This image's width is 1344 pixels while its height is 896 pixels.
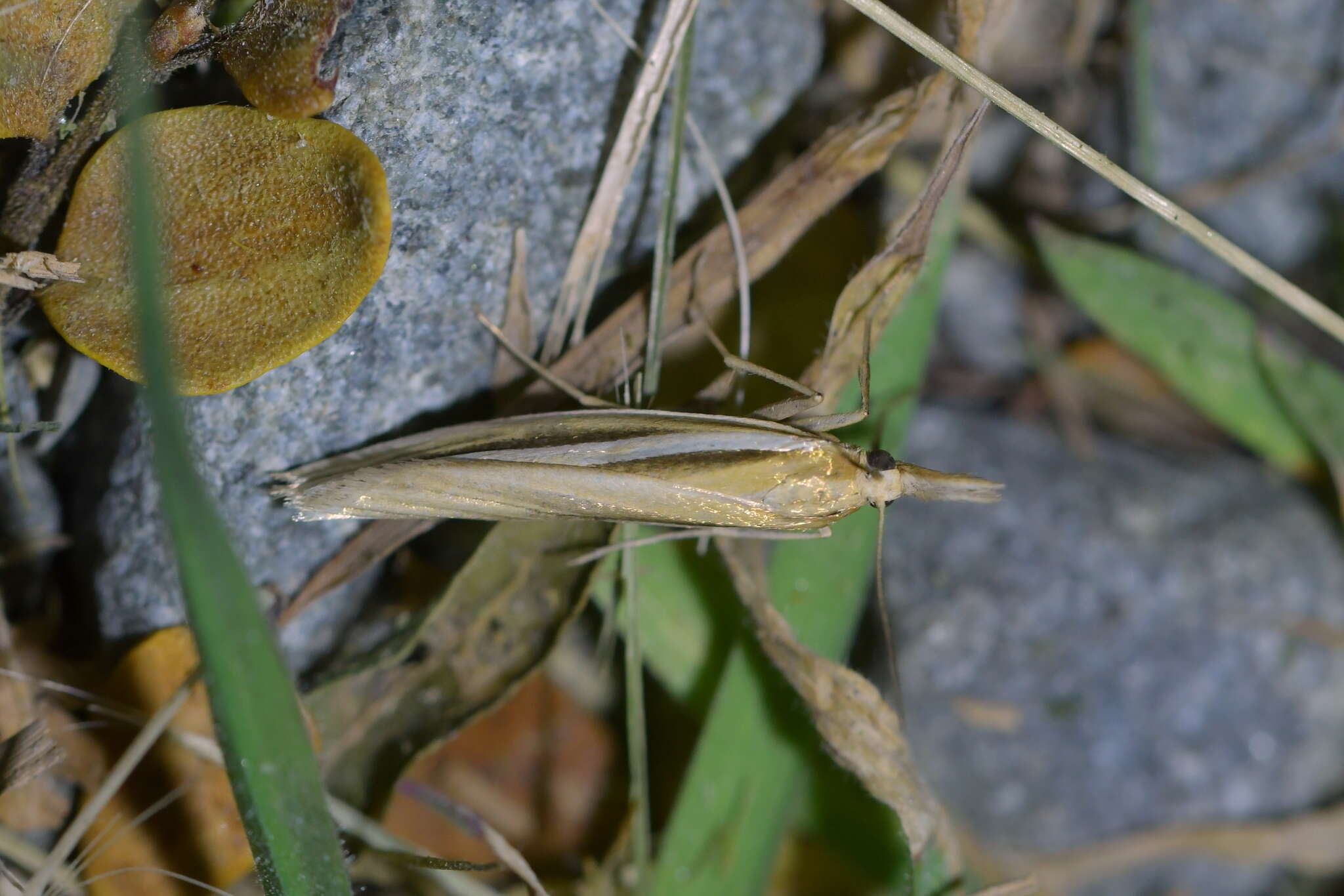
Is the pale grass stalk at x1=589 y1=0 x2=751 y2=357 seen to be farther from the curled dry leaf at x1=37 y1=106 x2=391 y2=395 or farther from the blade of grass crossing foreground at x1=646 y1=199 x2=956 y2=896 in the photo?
the curled dry leaf at x1=37 y1=106 x2=391 y2=395

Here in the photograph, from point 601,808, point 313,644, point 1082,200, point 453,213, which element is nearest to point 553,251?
point 453,213

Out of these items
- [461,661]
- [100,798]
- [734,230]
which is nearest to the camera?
[100,798]

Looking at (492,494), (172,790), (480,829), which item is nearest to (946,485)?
(492,494)

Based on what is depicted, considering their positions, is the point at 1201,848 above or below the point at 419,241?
below

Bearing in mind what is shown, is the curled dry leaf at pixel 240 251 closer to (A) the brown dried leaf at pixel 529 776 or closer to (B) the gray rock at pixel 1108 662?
(A) the brown dried leaf at pixel 529 776

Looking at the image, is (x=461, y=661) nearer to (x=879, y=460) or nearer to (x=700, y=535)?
(x=700, y=535)

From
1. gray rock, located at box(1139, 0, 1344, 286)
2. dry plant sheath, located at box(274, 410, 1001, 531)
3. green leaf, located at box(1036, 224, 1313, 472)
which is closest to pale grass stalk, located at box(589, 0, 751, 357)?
dry plant sheath, located at box(274, 410, 1001, 531)

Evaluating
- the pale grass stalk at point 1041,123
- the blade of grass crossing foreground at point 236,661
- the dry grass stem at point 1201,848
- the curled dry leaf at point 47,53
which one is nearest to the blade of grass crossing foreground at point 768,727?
the pale grass stalk at point 1041,123
